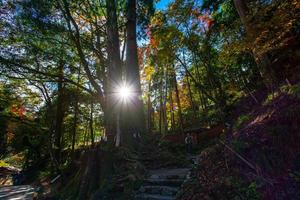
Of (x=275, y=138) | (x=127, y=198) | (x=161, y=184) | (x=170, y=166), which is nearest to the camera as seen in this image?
(x=275, y=138)

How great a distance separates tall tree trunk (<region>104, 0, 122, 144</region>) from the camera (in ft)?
24.9

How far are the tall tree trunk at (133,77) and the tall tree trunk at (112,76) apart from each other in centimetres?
50

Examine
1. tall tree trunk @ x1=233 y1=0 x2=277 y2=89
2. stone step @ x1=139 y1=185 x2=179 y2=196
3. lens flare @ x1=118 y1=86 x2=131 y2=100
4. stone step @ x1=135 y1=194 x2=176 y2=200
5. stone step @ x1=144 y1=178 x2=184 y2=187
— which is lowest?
stone step @ x1=135 y1=194 x2=176 y2=200

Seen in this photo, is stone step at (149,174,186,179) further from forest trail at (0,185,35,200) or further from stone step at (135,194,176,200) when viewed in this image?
forest trail at (0,185,35,200)

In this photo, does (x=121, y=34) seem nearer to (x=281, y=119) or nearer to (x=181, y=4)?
(x=181, y=4)

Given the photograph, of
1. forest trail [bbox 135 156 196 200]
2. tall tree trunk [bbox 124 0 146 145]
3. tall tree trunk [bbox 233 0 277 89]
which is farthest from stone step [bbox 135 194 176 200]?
tall tree trunk [bbox 233 0 277 89]

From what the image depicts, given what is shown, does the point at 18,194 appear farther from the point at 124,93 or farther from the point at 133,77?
the point at 133,77

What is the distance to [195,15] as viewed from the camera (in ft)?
50.4

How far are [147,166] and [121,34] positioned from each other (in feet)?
25.0

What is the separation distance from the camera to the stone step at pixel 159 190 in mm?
4884

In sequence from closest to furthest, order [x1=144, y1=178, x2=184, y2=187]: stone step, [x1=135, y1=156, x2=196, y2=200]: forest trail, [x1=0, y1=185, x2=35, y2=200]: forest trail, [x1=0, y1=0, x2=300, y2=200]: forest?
[x1=0, y1=0, x2=300, y2=200]: forest
[x1=135, y1=156, x2=196, y2=200]: forest trail
[x1=144, y1=178, x2=184, y2=187]: stone step
[x1=0, y1=185, x2=35, y2=200]: forest trail

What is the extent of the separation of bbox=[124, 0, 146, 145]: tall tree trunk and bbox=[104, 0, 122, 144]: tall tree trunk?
1.63 feet

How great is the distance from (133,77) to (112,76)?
33.7 inches

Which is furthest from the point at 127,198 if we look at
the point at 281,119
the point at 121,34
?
the point at 121,34
